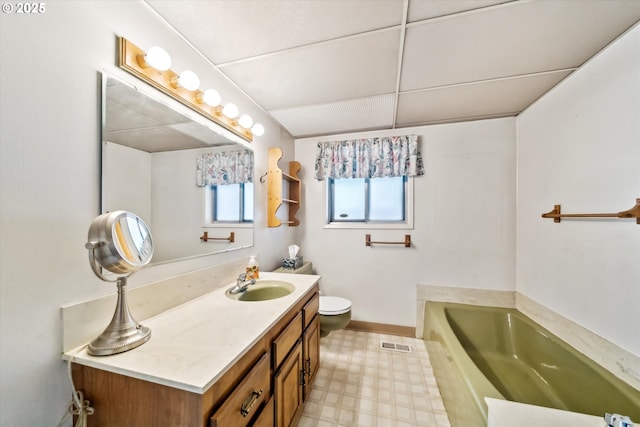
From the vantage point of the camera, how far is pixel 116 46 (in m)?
0.92

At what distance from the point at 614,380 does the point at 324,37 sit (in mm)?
2434

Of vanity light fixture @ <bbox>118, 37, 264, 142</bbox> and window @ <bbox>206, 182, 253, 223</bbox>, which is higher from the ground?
vanity light fixture @ <bbox>118, 37, 264, 142</bbox>

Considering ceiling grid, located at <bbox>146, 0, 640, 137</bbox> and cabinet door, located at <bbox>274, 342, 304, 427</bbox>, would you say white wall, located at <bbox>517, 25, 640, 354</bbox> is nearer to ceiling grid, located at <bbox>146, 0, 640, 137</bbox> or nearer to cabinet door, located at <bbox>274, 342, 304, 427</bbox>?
ceiling grid, located at <bbox>146, 0, 640, 137</bbox>

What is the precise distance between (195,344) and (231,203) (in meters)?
0.98

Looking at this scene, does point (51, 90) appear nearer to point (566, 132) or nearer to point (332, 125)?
point (332, 125)

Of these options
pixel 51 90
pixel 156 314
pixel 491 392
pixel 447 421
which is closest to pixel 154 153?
pixel 51 90

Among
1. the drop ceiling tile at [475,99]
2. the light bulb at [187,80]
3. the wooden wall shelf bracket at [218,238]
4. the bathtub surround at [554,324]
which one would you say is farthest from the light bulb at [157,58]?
the bathtub surround at [554,324]

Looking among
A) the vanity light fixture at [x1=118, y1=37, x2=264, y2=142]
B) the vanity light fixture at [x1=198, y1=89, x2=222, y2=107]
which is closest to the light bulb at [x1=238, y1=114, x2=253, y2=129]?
the vanity light fixture at [x1=118, y1=37, x2=264, y2=142]

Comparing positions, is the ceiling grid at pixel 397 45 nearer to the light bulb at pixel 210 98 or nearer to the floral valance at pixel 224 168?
the light bulb at pixel 210 98

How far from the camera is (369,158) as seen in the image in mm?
2480

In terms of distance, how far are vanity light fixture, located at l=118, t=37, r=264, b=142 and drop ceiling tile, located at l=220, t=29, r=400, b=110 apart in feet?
1.02

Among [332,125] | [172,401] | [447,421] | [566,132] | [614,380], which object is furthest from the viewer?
[332,125]

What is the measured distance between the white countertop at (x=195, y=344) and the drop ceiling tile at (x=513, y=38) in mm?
1652

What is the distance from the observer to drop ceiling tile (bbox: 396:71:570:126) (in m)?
1.64
